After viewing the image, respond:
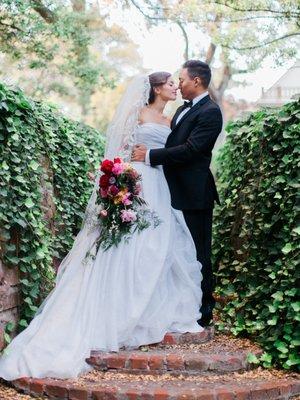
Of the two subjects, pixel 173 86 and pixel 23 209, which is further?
pixel 173 86

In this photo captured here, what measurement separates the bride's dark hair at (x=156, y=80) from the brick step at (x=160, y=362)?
212 cm

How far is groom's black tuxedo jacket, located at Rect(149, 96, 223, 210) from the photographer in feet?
17.1

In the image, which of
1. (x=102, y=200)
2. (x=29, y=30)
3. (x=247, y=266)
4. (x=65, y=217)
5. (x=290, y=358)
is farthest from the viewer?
(x=29, y=30)

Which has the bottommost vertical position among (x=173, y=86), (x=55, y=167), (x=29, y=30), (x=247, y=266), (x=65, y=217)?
(x=247, y=266)

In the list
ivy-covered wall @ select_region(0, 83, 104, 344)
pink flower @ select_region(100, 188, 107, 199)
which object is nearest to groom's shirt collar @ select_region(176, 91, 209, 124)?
pink flower @ select_region(100, 188, 107, 199)

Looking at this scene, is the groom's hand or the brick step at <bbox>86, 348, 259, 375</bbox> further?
the groom's hand

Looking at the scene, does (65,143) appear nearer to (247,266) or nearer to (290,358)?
(247,266)

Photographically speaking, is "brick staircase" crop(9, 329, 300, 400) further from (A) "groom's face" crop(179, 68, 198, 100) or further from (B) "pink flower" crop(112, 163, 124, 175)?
(A) "groom's face" crop(179, 68, 198, 100)

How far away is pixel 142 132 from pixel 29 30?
419 centimetres

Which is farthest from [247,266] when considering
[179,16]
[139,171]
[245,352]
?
[179,16]

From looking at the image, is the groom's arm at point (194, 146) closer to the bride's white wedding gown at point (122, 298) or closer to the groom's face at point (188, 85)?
the bride's white wedding gown at point (122, 298)

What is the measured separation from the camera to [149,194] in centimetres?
529

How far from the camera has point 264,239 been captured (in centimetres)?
527

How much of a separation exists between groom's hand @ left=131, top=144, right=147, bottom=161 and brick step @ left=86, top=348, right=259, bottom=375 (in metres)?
1.59
